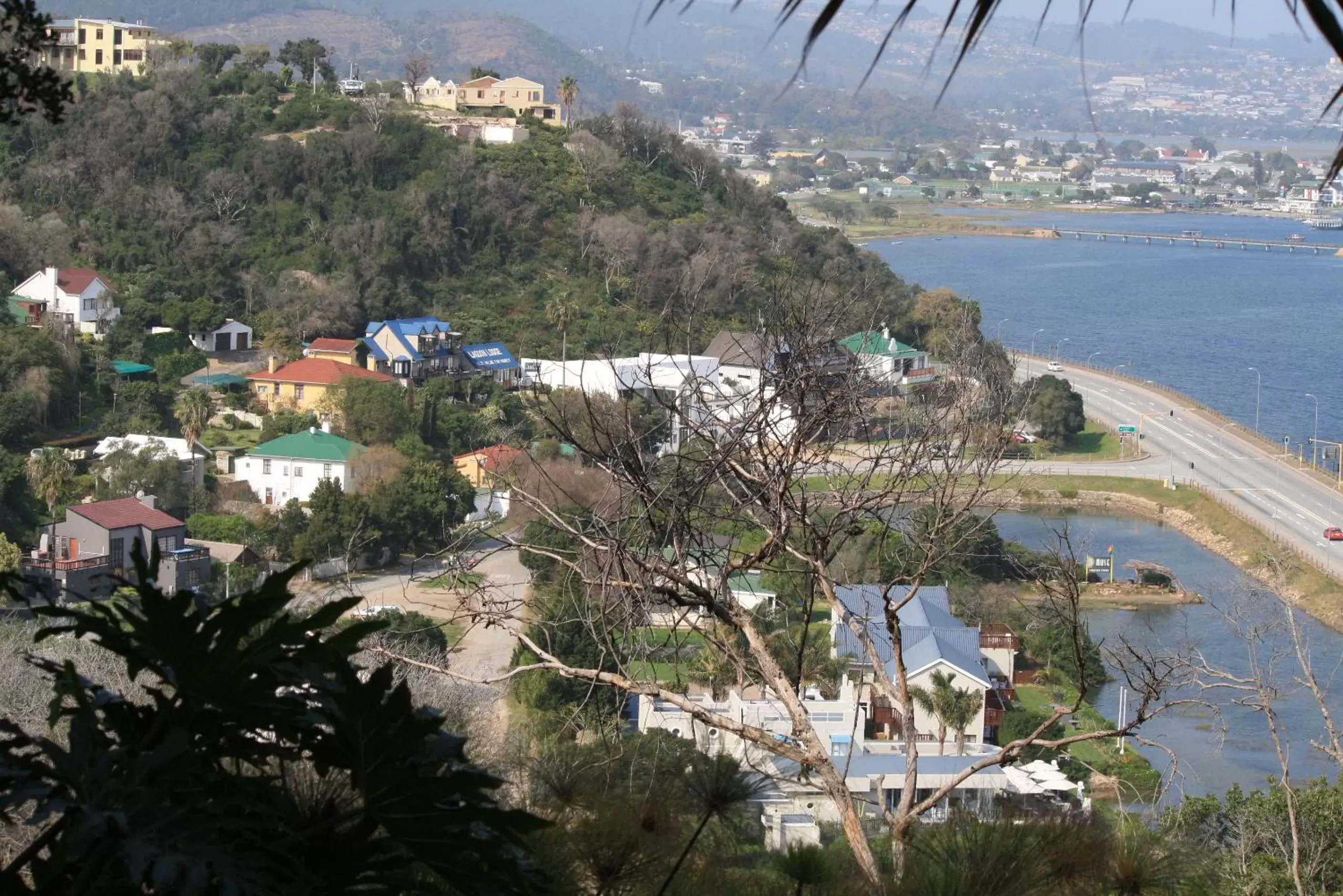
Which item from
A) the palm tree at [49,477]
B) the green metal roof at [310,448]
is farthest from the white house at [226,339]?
the palm tree at [49,477]

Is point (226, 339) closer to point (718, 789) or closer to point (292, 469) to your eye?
point (292, 469)

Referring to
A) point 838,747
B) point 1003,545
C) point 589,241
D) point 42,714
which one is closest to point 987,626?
point 1003,545

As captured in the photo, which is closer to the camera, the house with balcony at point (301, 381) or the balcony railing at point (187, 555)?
the balcony railing at point (187, 555)

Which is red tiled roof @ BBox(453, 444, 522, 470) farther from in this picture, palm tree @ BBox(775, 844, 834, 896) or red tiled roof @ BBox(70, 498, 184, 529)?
palm tree @ BBox(775, 844, 834, 896)

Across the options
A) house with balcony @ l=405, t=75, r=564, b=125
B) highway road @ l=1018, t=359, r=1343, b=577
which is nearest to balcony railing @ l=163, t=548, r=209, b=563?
highway road @ l=1018, t=359, r=1343, b=577

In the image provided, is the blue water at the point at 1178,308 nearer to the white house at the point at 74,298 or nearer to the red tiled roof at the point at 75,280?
the white house at the point at 74,298
